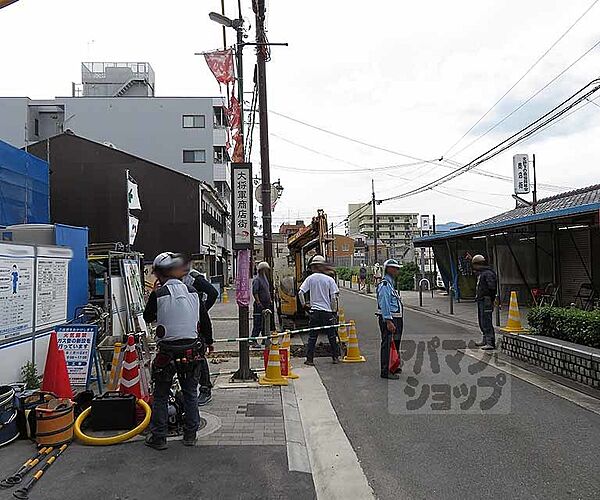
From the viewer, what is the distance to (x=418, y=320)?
58.2 ft

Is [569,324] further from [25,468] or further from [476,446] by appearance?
[25,468]

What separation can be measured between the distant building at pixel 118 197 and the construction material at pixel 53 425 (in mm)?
24792

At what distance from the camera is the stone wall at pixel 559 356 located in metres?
7.61

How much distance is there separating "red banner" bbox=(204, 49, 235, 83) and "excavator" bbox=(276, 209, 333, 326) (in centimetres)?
445

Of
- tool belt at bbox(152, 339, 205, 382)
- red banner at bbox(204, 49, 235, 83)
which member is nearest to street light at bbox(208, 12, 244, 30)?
red banner at bbox(204, 49, 235, 83)

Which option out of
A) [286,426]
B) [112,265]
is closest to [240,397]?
[286,426]

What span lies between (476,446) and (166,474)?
2920 mm

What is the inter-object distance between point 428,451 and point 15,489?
3566 mm

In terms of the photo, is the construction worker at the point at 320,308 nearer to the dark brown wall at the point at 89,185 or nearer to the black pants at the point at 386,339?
the black pants at the point at 386,339

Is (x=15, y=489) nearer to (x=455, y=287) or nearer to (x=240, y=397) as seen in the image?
(x=240, y=397)

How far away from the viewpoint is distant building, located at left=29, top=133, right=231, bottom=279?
1206 inches

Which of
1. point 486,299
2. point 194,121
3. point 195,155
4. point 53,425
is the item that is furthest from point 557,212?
point 194,121

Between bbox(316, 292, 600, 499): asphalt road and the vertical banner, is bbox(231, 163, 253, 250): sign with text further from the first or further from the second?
bbox(316, 292, 600, 499): asphalt road

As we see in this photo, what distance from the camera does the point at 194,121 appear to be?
46.8 meters
